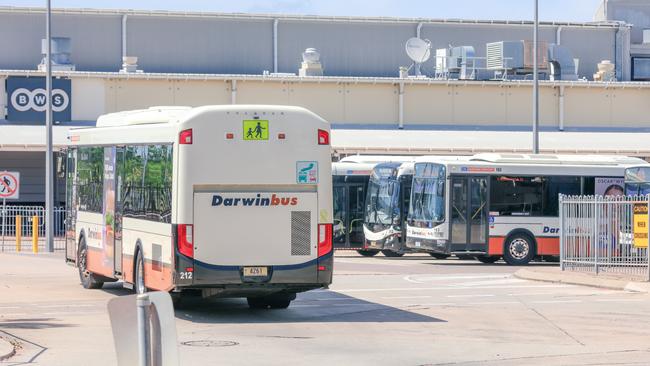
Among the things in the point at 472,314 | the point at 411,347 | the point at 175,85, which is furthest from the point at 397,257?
the point at 411,347

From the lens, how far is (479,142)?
2094 inches

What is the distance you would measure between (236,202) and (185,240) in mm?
971

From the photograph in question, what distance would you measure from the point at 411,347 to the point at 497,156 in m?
20.9

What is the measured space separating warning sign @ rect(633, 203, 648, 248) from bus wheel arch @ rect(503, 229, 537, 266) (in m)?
9.16

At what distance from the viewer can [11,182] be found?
4053 cm

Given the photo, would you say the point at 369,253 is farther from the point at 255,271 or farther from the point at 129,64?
the point at 255,271

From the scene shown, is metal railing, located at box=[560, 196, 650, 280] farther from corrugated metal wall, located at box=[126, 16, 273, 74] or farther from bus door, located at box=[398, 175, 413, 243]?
corrugated metal wall, located at box=[126, 16, 273, 74]

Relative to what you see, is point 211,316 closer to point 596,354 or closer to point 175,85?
point 596,354

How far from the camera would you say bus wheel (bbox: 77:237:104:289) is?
25469mm

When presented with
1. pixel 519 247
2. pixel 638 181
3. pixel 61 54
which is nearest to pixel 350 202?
pixel 519 247

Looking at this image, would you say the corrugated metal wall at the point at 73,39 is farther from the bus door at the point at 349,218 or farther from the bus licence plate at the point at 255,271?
the bus licence plate at the point at 255,271

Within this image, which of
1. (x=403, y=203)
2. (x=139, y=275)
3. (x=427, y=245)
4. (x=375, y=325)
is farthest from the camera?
(x=403, y=203)

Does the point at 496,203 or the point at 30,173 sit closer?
the point at 496,203

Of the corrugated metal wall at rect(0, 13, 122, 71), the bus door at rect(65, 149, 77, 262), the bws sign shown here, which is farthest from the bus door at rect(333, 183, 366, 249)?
the corrugated metal wall at rect(0, 13, 122, 71)
